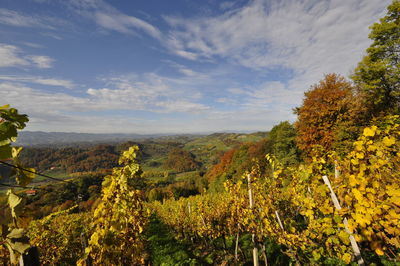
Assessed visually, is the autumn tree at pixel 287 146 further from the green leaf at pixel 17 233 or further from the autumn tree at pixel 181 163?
the autumn tree at pixel 181 163

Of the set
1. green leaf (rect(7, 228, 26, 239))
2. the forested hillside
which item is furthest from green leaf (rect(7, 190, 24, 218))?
green leaf (rect(7, 228, 26, 239))

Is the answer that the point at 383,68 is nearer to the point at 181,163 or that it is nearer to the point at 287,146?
the point at 287,146

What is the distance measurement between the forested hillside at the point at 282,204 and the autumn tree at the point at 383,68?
0.08 metres

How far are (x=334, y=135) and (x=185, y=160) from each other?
129165mm

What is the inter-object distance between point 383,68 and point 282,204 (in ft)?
→ 48.9

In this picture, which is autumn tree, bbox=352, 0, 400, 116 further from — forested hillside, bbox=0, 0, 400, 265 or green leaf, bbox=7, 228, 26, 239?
green leaf, bbox=7, 228, 26, 239

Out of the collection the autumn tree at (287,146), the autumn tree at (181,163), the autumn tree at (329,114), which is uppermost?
the autumn tree at (329,114)

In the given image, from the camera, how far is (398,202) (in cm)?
195

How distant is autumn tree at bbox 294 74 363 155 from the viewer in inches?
552

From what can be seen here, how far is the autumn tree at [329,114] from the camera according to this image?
14023 mm

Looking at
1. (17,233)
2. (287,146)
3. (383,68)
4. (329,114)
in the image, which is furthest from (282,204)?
(287,146)

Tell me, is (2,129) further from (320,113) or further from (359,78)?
(359,78)

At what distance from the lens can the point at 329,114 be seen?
15.6m

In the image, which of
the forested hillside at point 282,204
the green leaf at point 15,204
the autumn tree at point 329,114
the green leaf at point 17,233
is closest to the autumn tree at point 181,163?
the forested hillside at point 282,204
